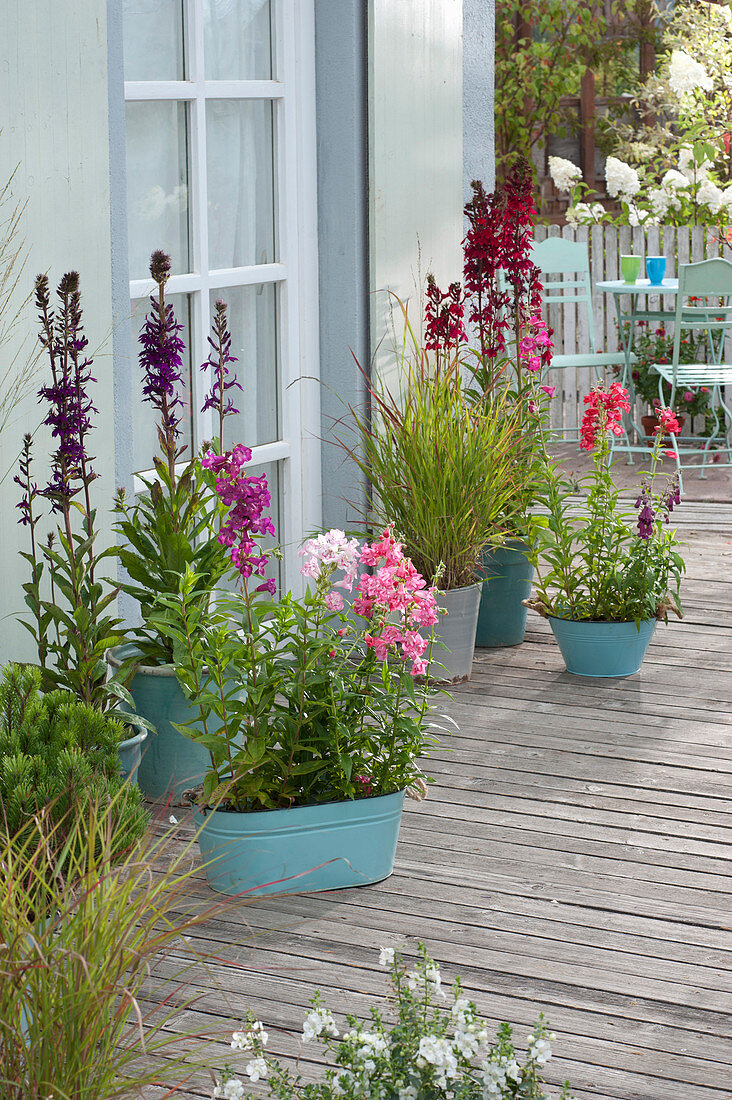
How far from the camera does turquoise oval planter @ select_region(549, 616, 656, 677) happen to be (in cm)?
428

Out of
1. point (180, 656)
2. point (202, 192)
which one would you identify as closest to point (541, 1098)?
point (180, 656)

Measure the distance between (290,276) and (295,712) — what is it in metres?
1.98

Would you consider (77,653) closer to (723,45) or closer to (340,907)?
(340,907)

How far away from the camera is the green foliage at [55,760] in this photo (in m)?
2.35

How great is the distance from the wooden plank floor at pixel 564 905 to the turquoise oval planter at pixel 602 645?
132 mm

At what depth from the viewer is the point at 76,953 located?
1597 millimetres

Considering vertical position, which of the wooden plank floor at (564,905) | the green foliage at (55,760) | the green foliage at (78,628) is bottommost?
the wooden plank floor at (564,905)

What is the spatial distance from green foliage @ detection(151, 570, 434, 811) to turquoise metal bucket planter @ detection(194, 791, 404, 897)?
0.17 feet

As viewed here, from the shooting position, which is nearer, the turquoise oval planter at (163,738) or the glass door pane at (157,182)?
the turquoise oval planter at (163,738)

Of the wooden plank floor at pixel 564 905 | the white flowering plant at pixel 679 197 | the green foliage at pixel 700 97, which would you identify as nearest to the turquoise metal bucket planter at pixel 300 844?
the wooden plank floor at pixel 564 905

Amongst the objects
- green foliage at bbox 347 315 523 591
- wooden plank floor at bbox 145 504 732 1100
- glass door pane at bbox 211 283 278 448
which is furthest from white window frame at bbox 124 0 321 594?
wooden plank floor at bbox 145 504 732 1100

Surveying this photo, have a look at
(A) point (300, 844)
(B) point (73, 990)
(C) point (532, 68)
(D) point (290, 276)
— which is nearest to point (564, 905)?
(A) point (300, 844)

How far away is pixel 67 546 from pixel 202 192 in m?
Answer: 1.45

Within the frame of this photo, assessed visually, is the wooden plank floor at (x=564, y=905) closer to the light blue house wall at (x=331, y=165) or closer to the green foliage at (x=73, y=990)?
the green foliage at (x=73, y=990)
